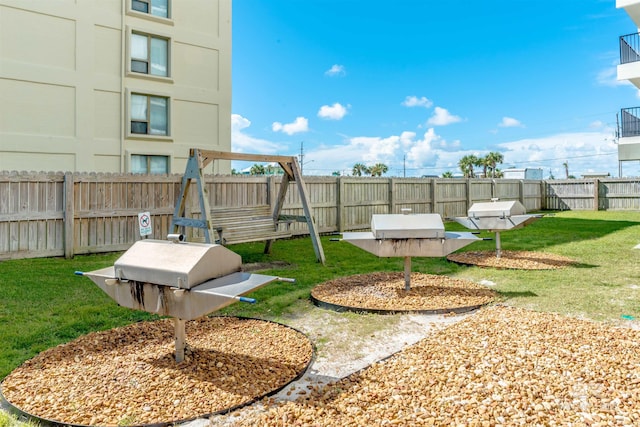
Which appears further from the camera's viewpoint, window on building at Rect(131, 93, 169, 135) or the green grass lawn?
window on building at Rect(131, 93, 169, 135)

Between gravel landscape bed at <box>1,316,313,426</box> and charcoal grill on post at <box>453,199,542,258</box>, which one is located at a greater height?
charcoal grill on post at <box>453,199,542,258</box>

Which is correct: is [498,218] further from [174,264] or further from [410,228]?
[174,264]

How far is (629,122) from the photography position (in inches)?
597

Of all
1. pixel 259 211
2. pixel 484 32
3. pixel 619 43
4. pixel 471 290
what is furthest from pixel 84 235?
pixel 484 32

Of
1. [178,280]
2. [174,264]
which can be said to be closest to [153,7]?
[174,264]

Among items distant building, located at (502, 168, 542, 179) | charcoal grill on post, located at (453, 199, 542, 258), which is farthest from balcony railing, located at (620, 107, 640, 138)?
distant building, located at (502, 168, 542, 179)

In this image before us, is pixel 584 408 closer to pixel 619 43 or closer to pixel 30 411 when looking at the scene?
pixel 30 411

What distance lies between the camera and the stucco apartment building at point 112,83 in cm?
1241

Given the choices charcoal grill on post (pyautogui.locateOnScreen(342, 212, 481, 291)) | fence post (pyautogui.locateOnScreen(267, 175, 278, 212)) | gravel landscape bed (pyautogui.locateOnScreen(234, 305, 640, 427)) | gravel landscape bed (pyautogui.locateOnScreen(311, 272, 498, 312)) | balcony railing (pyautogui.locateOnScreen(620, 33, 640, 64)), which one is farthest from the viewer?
balcony railing (pyautogui.locateOnScreen(620, 33, 640, 64))

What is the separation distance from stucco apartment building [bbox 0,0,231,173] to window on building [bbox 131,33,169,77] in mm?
35

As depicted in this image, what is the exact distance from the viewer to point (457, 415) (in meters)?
2.34

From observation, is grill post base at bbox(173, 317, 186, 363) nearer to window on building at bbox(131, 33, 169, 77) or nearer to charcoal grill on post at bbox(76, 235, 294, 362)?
charcoal grill on post at bbox(76, 235, 294, 362)

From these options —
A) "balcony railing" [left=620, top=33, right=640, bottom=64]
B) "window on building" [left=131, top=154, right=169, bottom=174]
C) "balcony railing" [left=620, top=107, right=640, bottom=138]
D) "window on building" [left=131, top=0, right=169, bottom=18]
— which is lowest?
"window on building" [left=131, top=154, right=169, bottom=174]

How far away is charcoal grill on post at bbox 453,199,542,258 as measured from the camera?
743 cm
